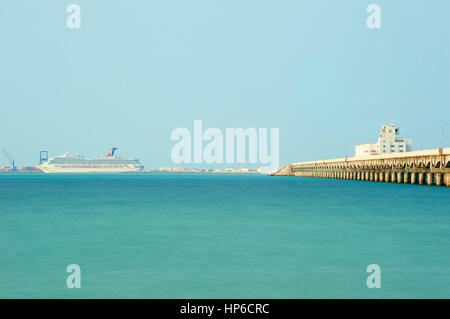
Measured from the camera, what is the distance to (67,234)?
81.0 feet

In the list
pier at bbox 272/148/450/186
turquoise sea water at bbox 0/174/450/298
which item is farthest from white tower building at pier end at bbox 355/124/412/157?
turquoise sea water at bbox 0/174/450/298

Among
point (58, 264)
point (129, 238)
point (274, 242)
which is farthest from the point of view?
point (129, 238)

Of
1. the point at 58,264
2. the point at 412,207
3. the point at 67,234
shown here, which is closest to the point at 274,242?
the point at 58,264

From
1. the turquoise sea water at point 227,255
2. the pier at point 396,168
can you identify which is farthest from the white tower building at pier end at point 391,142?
the turquoise sea water at point 227,255

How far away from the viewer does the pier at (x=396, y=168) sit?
2331 inches

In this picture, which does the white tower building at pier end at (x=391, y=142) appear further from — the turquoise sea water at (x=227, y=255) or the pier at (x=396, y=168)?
the turquoise sea water at (x=227, y=255)

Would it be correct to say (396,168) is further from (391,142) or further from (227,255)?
(391,142)

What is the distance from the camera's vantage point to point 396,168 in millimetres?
76625

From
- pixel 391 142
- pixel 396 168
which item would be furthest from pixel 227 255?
pixel 391 142

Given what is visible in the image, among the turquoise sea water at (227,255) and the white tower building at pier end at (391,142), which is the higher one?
the white tower building at pier end at (391,142)

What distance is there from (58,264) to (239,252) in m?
6.23

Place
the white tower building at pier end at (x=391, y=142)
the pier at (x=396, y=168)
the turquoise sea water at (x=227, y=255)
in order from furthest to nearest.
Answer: the white tower building at pier end at (x=391, y=142), the pier at (x=396, y=168), the turquoise sea water at (x=227, y=255)

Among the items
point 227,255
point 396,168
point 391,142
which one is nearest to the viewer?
point 227,255

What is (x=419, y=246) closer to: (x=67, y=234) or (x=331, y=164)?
(x=67, y=234)
